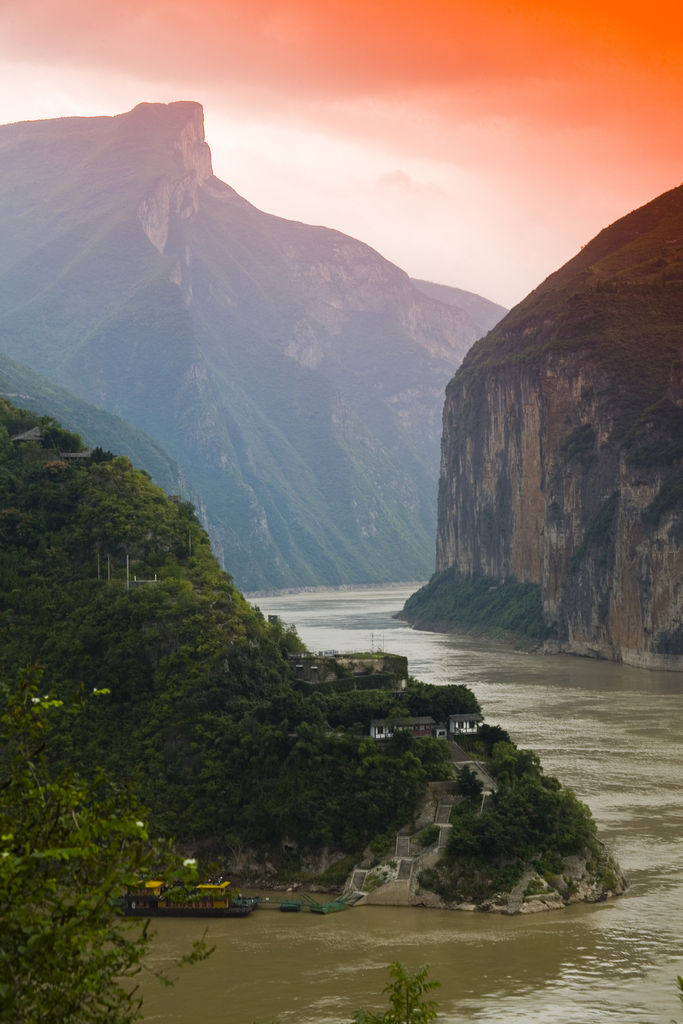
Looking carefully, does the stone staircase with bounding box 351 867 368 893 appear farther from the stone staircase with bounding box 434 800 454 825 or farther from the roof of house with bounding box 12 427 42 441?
the roof of house with bounding box 12 427 42 441

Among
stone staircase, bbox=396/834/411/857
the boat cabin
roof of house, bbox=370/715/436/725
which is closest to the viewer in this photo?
stone staircase, bbox=396/834/411/857

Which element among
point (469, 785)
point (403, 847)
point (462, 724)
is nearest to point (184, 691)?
point (462, 724)

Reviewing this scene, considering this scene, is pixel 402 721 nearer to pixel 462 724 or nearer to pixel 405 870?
pixel 462 724

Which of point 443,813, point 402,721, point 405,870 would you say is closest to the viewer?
point 405,870

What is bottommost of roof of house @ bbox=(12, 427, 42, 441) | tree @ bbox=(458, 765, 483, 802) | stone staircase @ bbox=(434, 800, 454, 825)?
stone staircase @ bbox=(434, 800, 454, 825)

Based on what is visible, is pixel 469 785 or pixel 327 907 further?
pixel 469 785

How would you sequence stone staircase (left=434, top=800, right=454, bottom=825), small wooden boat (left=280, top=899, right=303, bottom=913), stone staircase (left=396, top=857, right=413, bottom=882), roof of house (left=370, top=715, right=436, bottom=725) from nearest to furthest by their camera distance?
small wooden boat (left=280, top=899, right=303, bottom=913) → stone staircase (left=396, top=857, right=413, bottom=882) → stone staircase (left=434, top=800, right=454, bottom=825) → roof of house (left=370, top=715, right=436, bottom=725)

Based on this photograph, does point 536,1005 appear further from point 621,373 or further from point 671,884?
point 621,373


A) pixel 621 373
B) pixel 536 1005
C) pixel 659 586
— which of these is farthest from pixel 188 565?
pixel 621 373

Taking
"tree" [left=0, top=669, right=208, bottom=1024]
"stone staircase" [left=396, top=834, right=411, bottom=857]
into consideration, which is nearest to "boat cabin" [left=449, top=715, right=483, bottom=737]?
"stone staircase" [left=396, top=834, right=411, bottom=857]
